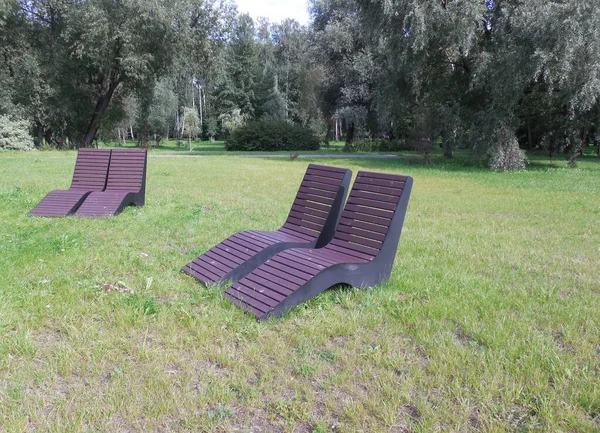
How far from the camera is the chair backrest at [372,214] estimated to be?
4.56 m

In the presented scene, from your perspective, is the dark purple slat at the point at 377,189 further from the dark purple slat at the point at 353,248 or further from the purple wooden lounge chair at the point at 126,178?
the purple wooden lounge chair at the point at 126,178

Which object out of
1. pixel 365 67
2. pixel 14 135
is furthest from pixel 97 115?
pixel 365 67

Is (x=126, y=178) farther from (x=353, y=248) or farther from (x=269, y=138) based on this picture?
(x=269, y=138)

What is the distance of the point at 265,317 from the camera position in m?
3.88

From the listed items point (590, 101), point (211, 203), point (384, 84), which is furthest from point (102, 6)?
point (590, 101)

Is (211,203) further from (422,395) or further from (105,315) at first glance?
(422,395)

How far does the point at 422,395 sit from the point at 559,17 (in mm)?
17865

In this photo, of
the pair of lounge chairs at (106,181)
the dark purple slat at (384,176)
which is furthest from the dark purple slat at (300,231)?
the pair of lounge chairs at (106,181)

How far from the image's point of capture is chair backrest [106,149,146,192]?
360 inches

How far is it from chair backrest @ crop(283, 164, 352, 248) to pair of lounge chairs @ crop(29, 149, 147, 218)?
4.14 metres

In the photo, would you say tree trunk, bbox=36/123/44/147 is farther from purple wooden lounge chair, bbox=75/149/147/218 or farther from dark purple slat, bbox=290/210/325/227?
dark purple slat, bbox=290/210/325/227

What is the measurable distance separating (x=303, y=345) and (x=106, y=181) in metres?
7.09

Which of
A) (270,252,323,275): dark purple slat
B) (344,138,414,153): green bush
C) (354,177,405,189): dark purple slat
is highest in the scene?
(344,138,414,153): green bush

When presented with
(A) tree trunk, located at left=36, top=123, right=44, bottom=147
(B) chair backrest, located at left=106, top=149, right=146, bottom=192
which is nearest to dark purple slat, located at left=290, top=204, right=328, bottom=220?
(B) chair backrest, located at left=106, top=149, right=146, bottom=192
